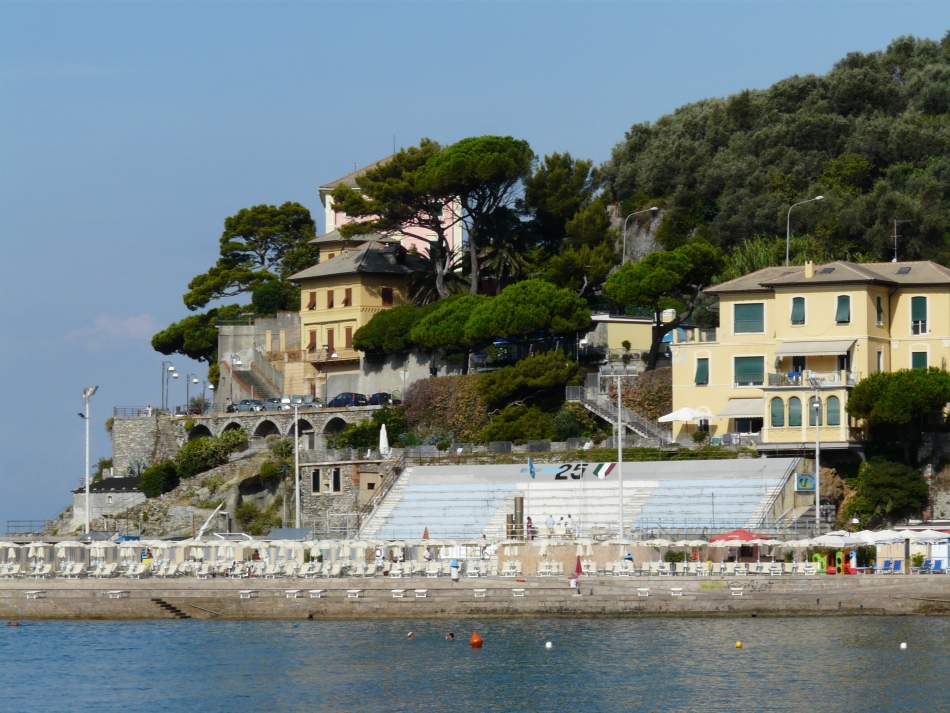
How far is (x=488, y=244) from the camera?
8912 centimetres

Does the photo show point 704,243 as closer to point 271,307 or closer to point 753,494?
point 753,494

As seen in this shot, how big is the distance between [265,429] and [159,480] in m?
6.06

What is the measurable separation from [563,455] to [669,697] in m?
30.5

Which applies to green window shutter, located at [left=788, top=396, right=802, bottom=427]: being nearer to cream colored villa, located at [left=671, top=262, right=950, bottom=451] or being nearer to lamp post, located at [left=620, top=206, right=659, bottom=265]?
cream colored villa, located at [left=671, top=262, right=950, bottom=451]

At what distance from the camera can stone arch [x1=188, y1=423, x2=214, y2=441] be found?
87375mm

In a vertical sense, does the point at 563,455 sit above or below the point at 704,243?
below

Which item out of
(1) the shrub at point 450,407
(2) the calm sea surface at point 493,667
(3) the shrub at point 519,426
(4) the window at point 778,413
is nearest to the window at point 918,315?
(4) the window at point 778,413

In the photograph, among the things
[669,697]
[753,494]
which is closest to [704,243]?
[753,494]

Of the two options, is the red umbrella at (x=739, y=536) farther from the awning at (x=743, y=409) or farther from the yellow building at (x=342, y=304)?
the yellow building at (x=342, y=304)

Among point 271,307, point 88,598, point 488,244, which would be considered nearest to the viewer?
point 88,598

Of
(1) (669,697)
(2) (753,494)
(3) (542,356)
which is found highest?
(3) (542,356)

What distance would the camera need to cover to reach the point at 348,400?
83.5 metres

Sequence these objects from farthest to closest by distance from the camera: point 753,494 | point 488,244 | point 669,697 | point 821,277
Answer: point 488,244 → point 821,277 → point 753,494 → point 669,697

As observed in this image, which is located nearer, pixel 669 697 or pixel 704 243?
pixel 669 697
